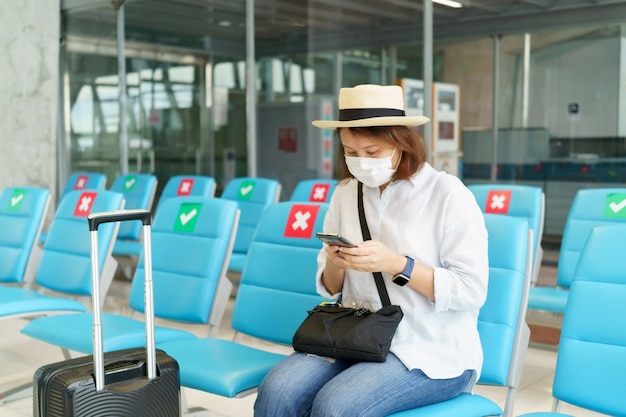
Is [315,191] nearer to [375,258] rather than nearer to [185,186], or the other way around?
[185,186]

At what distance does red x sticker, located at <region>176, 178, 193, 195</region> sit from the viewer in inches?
211

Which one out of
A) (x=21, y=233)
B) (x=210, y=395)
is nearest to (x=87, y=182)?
(x=21, y=233)

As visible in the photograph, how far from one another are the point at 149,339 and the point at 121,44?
20.2 feet

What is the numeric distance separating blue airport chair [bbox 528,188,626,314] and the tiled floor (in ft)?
1.37

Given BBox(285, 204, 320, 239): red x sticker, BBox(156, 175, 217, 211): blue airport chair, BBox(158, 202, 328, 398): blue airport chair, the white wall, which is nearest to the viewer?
BBox(158, 202, 328, 398): blue airport chair

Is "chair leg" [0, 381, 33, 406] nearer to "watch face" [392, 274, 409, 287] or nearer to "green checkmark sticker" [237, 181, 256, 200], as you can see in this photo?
"green checkmark sticker" [237, 181, 256, 200]

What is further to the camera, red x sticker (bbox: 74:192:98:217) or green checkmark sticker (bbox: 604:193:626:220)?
red x sticker (bbox: 74:192:98:217)

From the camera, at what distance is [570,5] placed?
190 inches

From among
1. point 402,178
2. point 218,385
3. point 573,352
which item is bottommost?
point 218,385

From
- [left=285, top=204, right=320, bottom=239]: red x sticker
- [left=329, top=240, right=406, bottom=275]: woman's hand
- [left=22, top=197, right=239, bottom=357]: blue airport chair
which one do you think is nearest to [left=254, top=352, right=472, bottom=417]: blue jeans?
[left=329, top=240, right=406, bottom=275]: woman's hand

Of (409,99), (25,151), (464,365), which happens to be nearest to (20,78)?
(25,151)

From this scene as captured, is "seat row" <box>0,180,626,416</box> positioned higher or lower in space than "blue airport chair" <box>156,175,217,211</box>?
lower

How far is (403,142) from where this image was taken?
6.90 feet

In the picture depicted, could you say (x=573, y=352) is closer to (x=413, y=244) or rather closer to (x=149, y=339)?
(x=413, y=244)
